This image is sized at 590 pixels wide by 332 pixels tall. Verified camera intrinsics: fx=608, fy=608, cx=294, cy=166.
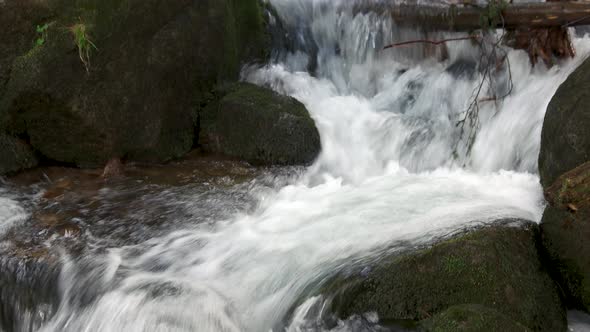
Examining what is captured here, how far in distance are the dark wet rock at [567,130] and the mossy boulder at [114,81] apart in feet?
10.9

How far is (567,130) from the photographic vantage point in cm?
455

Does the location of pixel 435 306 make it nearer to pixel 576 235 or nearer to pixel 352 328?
pixel 352 328

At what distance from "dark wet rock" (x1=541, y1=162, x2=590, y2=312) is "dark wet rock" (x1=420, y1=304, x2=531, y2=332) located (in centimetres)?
79

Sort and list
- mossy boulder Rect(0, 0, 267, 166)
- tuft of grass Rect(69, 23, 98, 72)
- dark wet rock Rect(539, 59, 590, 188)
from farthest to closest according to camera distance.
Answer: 1. mossy boulder Rect(0, 0, 267, 166)
2. tuft of grass Rect(69, 23, 98, 72)
3. dark wet rock Rect(539, 59, 590, 188)

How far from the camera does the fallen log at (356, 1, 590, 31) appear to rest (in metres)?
5.64

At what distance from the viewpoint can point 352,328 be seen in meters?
3.69

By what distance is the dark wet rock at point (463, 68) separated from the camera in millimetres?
6305

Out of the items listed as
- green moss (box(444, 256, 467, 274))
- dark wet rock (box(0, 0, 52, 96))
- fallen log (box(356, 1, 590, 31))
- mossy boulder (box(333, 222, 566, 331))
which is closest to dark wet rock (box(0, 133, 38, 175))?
dark wet rock (box(0, 0, 52, 96))

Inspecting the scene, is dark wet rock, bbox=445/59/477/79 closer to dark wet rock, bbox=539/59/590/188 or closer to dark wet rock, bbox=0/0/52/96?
dark wet rock, bbox=539/59/590/188

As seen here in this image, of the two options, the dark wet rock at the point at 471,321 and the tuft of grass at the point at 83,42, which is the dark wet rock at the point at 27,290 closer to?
the tuft of grass at the point at 83,42

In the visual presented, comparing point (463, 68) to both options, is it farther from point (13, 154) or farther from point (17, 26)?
point (13, 154)

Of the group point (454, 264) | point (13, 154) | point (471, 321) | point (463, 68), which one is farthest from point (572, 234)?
point (13, 154)

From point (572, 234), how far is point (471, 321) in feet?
3.74

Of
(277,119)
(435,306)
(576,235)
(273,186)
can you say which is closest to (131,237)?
(273,186)
